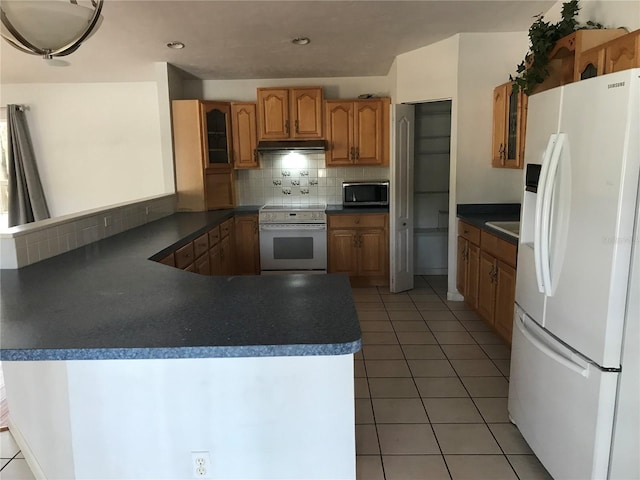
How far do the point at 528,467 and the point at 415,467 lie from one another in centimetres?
51

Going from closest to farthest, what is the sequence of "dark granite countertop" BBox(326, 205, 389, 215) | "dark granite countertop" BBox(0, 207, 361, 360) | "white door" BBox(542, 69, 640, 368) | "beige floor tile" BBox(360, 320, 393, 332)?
"dark granite countertop" BBox(0, 207, 361, 360)
"white door" BBox(542, 69, 640, 368)
"beige floor tile" BBox(360, 320, 393, 332)
"dark granite countertop" BBox(326, 205, 389, 215)

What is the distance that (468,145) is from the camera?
165 inches

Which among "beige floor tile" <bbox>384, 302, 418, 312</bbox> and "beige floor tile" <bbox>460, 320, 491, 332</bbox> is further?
"beige floor tile" <bbox>384, 302, 418, 312</bbox>

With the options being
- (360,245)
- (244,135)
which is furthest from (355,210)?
(244,135)

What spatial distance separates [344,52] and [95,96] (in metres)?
3.23

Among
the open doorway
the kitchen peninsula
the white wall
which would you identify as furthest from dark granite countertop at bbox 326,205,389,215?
the kitchen peninsula

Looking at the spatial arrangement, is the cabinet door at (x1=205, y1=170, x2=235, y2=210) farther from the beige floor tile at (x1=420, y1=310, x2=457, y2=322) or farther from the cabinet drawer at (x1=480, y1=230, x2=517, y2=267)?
the cabinet drawer at (x1=480, y1=230, x2=517, y2=267)

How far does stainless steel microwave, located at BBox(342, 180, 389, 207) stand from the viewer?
16.8 feet

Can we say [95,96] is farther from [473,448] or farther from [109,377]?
[473,448]

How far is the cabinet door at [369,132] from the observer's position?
505 cm

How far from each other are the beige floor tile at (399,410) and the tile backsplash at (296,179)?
327cm

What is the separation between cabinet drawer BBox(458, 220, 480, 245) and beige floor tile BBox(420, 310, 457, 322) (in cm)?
70

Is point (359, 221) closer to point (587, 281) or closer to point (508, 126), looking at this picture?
point (508, 126)

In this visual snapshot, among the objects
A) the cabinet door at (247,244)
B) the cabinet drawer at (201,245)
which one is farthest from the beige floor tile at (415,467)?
the cabinet door at (247,244)
